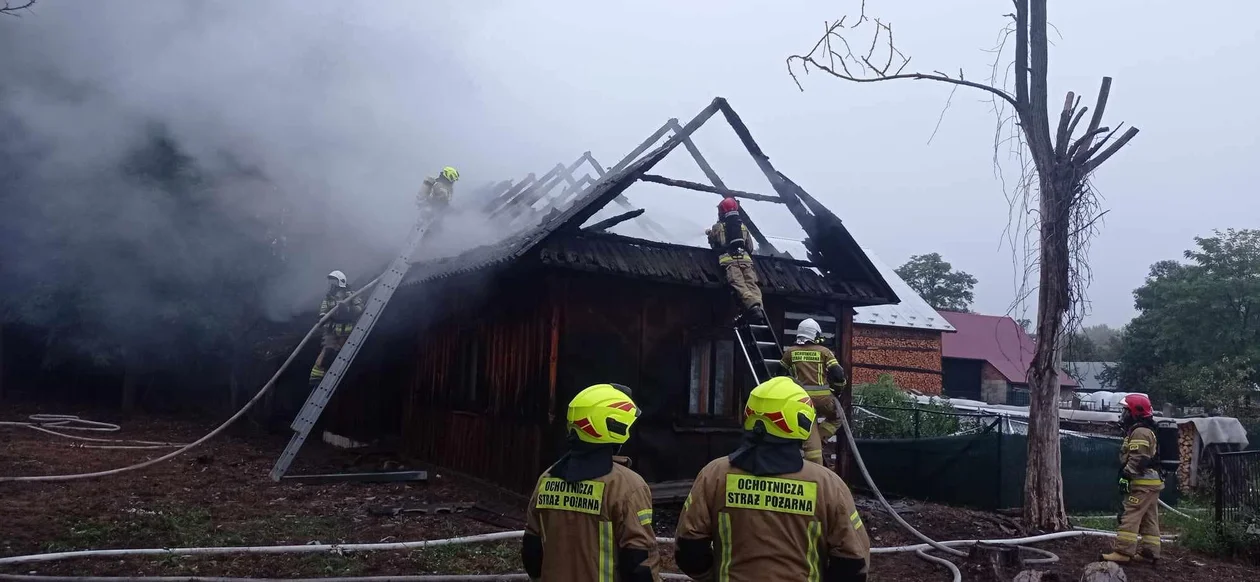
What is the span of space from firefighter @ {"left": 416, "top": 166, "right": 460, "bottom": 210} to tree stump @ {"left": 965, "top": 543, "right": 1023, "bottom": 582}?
7.66m

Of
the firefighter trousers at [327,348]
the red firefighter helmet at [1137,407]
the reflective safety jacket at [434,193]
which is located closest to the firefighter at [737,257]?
the red firefighter helmet at [1137,407]

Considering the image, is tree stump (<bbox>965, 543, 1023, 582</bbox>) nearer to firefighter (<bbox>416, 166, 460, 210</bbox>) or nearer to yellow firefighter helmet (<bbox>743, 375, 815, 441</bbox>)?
yellow firefighter helmet (<bbox>743, 375, 815, 441</bbox>)

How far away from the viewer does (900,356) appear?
29594mm

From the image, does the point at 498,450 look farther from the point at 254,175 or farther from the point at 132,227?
the point at 132,227

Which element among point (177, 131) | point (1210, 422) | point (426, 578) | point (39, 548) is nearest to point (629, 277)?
point (426, 578)

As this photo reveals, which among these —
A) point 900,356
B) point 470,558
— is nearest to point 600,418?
point 470,558

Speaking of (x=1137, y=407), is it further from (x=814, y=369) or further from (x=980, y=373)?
(x=980, y=373)

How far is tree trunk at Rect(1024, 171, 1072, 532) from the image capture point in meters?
8.86

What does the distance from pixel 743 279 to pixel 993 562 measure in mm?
3457

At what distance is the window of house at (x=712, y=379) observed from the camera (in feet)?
30.3

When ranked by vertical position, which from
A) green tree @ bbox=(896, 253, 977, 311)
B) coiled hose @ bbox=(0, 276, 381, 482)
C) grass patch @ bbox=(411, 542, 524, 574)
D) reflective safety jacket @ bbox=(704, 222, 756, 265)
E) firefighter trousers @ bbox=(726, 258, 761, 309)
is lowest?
grass patch @ bbox=(411, 542, 524, 574)

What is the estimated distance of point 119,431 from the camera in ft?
46.3

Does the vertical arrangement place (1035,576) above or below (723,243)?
below

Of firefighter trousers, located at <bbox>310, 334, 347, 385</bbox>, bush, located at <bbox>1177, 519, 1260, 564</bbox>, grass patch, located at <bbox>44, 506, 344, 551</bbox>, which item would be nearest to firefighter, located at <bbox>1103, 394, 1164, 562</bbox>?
bush, located at <bbox>1177, 519, 1260, 564</bbox>
